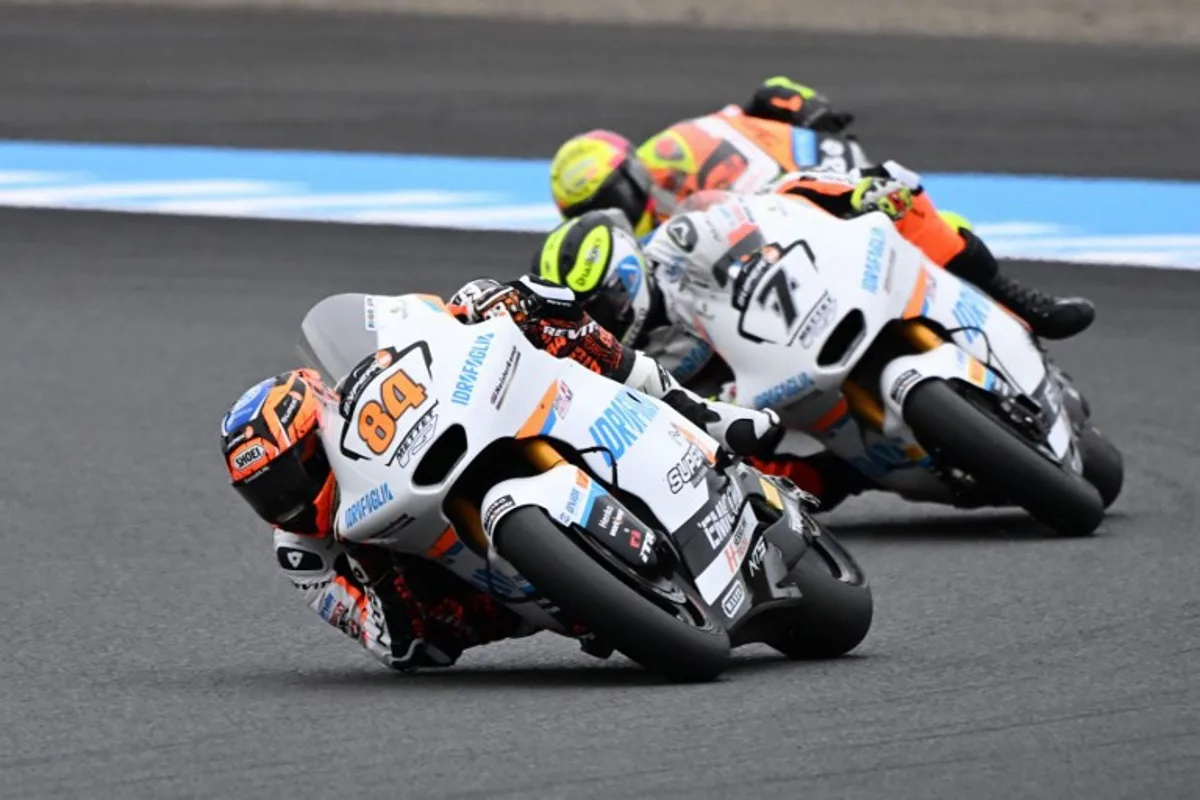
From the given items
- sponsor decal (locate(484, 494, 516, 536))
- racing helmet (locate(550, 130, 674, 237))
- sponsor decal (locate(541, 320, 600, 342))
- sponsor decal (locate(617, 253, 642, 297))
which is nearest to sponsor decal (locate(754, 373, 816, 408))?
sponsor decal (locate(617, 253, 642, 297))

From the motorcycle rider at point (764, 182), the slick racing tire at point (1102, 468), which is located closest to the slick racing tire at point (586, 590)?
the motorcycle rider at point (764, 182)

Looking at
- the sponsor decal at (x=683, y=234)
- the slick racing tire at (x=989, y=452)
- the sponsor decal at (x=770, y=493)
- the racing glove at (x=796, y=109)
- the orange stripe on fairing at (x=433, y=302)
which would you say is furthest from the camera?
the racing glove at (x=796, y=109)

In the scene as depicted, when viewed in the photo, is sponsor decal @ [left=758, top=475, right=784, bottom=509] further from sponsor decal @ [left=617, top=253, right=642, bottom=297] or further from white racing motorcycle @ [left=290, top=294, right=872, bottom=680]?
sponsor decal @ [left=617, top=253, right=642, bottom=297]

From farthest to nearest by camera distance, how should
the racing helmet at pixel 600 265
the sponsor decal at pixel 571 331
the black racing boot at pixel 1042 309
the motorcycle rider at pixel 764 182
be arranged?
1. the black racing boot at pixel 1042 309
2. the motorcycle rider at pixel 764 182
3. the racing helmet at pixel 600 265
4. the sponsor decal at pixel 571 331

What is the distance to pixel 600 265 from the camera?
7816 mm

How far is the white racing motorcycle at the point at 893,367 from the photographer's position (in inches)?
320

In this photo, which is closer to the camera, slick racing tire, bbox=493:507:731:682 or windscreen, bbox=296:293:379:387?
slick racing tire, bbox=493:507:731:682

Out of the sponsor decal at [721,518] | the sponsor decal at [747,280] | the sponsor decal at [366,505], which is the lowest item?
the sponsor decal at [747,280]

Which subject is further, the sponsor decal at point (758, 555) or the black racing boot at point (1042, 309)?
the black racing boot at point (1042, 309)

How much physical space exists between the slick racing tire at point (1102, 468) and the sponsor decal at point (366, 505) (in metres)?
3.63

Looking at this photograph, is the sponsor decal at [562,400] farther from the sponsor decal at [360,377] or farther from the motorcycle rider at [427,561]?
the sponsor decal at [360,377]

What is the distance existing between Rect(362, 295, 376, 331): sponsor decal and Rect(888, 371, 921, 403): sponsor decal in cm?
234

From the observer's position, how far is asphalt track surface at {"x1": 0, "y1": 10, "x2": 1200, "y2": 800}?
205 inches

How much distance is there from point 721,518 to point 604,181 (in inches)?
133
